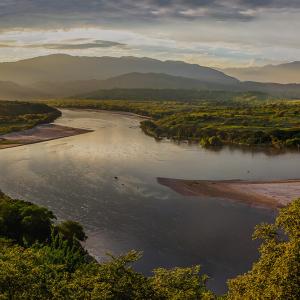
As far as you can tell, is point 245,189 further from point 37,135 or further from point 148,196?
point 37,135

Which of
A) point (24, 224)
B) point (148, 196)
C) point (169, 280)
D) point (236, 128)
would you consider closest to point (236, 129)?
point (236, 128)

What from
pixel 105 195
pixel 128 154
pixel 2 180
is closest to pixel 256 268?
pixel 105 195

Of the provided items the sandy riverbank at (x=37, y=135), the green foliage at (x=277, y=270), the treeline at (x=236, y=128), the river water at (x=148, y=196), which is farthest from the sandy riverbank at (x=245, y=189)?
the sandy riverbank at (x=37, y=135)

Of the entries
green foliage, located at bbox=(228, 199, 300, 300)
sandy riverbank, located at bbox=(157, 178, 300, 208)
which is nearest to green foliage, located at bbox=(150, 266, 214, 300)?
green foliage, located at bbox=(228, 199, 300, 300)

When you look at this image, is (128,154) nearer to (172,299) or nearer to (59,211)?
(59,211)

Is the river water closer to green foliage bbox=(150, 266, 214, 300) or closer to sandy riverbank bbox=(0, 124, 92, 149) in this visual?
sandy riverbank bbox=(0, 124, 92, 149)

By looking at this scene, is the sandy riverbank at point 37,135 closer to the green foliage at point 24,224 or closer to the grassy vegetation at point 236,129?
the grassy vegetation at point 236,129
